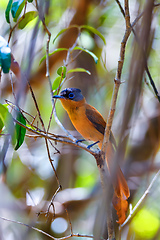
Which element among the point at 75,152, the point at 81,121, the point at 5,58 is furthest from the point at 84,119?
the point at 5,58

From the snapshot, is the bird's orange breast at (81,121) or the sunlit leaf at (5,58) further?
the bird's orange breast at (81,121)

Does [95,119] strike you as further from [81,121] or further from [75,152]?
[75,152]

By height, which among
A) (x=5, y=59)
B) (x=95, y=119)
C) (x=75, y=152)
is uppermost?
(x=5, y=59)

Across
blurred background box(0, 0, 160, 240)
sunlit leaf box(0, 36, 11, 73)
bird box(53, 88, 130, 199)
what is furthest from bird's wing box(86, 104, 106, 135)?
sunlit leaf box(0, 36, 11, 73)

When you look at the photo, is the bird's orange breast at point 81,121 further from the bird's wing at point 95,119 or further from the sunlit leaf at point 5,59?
the sunlit leaf at point 5,59

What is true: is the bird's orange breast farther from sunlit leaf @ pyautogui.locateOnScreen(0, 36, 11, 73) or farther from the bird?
sunlit leaf @ pyautogui.locateOnScreen(0, 36, 11, 73)

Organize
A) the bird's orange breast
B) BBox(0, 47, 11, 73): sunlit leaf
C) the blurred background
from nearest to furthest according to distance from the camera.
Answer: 1. BBox(0, 47, 11, 73): sunlit leaf
2. the bird's orange breast
3. the blurred background

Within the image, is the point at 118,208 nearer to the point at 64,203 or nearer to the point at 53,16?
the point at 64,203

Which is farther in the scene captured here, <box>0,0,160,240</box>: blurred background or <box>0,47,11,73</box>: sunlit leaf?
<box>0,0,160,240</box>: blurred background

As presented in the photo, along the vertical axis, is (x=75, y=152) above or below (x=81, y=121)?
below

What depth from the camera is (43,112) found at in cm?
389

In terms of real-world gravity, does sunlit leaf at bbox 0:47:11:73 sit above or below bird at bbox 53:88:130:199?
above

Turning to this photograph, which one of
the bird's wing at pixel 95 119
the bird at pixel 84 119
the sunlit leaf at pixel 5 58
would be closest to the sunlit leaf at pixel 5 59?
the sunlit leaf at pixel 5 58

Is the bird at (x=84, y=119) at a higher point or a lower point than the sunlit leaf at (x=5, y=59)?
lower
